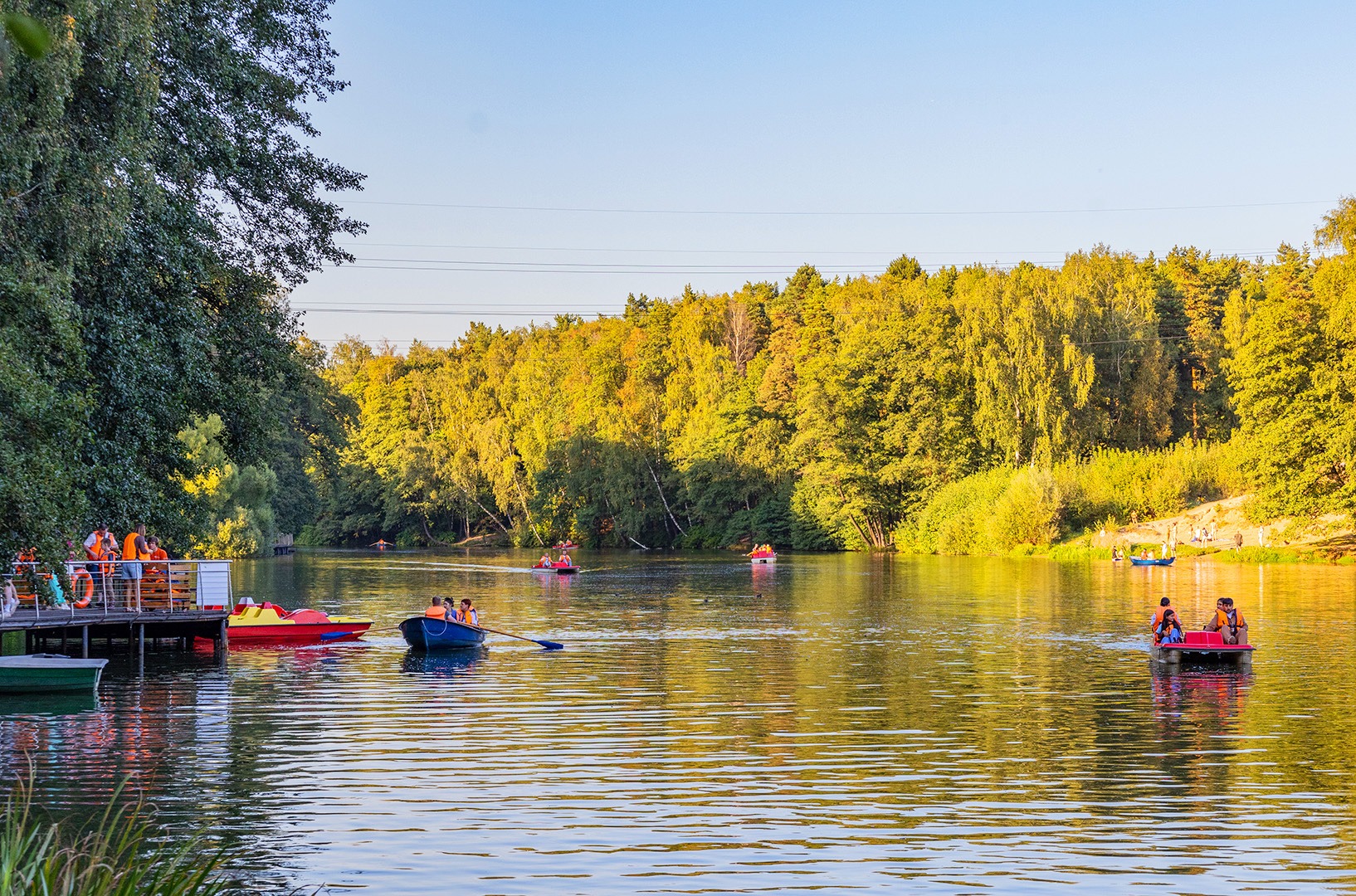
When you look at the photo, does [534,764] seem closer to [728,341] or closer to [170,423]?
[170,423]

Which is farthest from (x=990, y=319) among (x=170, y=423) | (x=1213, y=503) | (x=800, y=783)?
(x=800, y=783)

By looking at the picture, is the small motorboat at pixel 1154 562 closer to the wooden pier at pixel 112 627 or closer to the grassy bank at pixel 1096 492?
the grassy bank at pixel 1096 492

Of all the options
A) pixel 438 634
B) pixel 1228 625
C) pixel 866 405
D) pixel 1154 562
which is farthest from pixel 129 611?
pixel 866 405

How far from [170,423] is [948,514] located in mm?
62297

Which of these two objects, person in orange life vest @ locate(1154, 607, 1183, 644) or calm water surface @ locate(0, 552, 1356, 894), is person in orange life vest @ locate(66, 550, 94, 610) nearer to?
calm water surface @ locate(0, 552, 1356, 894)

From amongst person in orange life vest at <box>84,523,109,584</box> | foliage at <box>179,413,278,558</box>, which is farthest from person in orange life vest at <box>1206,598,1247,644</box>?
foliage at <box>179,413,278,558</box>

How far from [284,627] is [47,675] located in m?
10.9

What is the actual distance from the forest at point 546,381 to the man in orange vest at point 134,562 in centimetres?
49

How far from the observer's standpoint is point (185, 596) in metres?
28.0

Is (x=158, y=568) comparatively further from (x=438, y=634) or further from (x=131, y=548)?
(x=438, y=634)

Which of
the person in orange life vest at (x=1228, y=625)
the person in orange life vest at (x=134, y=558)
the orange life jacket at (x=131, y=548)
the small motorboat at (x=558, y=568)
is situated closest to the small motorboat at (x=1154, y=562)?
the small motorboat at (x=558, y=568)

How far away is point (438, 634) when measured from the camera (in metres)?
29.2

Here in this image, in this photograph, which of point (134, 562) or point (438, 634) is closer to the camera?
point (134, 562)

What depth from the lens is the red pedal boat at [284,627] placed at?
31.0 meters
